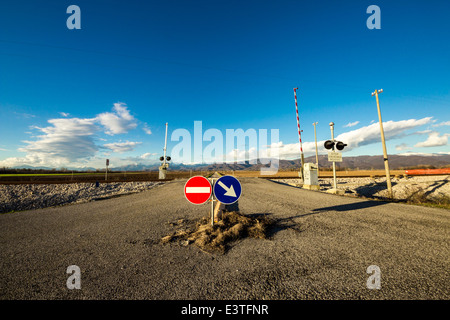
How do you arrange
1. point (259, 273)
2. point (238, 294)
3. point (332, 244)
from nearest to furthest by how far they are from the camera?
point (238, 294), point (259, 273), point (332, 244)

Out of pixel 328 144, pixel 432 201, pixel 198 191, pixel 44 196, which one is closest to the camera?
pixel 198 191

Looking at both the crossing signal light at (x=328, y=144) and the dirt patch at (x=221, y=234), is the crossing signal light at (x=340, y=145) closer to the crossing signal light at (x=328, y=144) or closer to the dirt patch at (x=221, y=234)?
the crossing signal light at (x=328, y=144)

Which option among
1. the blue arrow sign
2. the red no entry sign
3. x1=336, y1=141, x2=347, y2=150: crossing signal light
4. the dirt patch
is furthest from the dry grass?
the red no entry sign

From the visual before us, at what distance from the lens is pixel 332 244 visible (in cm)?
365

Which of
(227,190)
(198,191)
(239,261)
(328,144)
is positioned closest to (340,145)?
(328,144)

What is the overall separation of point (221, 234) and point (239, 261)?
92cm

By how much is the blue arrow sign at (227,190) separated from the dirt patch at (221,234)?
690 mm

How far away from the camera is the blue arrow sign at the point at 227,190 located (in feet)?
13.9

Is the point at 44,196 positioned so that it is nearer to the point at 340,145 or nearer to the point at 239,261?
the point at 239,261

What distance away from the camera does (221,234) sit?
3865mm

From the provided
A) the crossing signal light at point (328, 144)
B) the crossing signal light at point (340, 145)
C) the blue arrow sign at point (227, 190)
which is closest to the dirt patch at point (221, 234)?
the blue arrow sign at point (227, 190)
